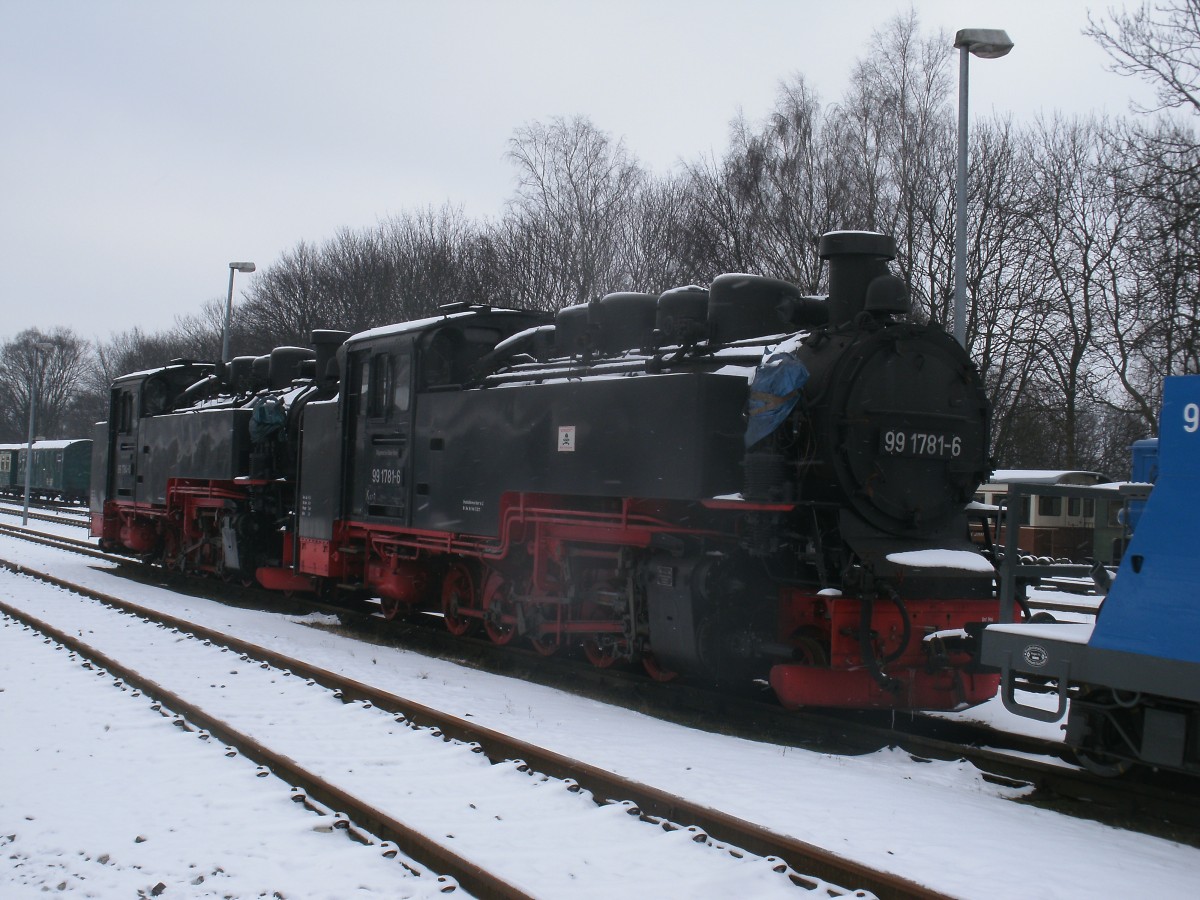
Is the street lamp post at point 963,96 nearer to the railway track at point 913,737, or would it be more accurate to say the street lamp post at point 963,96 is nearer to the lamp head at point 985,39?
the lamp head at point 985,39

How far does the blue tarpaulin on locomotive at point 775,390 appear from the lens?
684 cm

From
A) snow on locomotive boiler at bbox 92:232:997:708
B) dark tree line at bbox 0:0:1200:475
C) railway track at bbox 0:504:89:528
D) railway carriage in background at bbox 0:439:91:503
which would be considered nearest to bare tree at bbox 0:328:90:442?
railway carriage in background at bbox 0:439:91:503

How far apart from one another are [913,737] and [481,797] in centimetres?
286

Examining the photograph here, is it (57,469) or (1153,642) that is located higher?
(57,469)

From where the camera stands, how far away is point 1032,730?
285 inches

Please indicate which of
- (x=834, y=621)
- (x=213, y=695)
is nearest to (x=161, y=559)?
(x=213, y=695)

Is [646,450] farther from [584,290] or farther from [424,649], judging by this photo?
[584,290]

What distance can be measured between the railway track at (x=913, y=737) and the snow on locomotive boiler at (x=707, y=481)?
0.75 feet

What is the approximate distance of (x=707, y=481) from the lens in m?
7.16

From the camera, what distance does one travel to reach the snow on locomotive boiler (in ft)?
23.0

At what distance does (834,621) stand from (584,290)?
70.4 ft

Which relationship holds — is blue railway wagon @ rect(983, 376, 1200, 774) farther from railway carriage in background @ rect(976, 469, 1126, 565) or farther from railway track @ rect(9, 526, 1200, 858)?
railway carriage in background @ rect(976, 469, 1126, 565)

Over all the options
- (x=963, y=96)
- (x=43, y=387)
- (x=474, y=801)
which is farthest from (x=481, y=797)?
(x=43, y=387)

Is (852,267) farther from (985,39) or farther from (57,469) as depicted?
(57,469)
